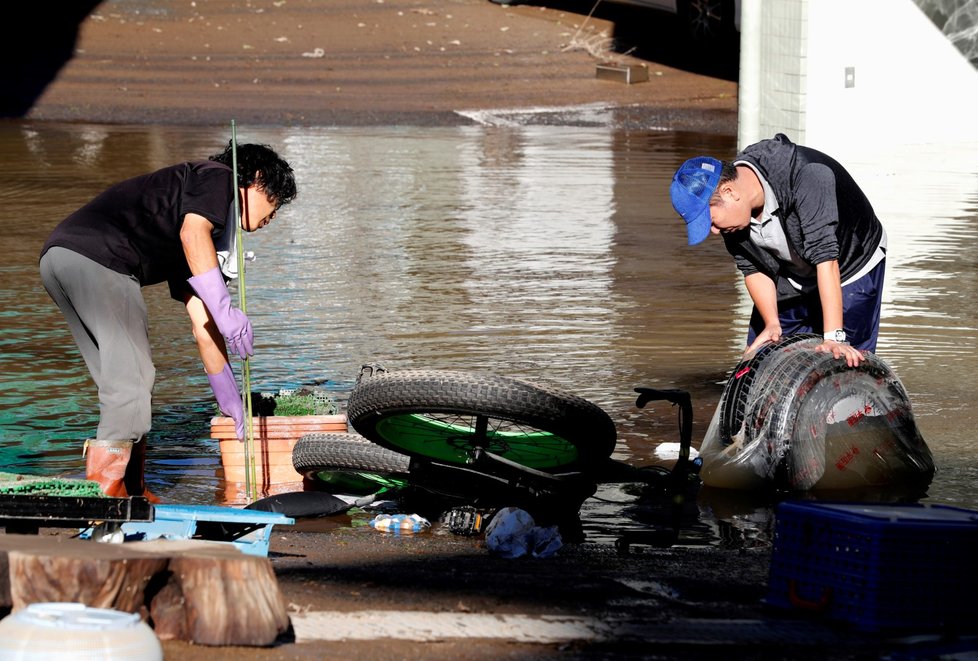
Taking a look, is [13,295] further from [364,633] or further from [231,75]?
[231,75]

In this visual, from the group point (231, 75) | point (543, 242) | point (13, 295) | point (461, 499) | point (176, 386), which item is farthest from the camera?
point (231, 75)

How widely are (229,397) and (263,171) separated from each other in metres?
1.14

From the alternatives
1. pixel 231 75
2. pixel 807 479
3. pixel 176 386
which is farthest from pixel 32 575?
pixel 231 75

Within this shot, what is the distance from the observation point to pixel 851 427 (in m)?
6.71

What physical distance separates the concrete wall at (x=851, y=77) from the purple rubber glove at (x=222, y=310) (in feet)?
38.0

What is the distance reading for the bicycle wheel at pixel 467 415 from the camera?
5781mm

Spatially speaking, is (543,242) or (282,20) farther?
(282,20)

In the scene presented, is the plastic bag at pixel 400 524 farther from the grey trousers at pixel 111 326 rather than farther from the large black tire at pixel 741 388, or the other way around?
the large black tire at pixel 741 388

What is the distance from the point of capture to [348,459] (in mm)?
6383

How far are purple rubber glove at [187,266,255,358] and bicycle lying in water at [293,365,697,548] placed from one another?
0.51m

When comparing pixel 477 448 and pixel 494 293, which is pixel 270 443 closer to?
pixel 477 448

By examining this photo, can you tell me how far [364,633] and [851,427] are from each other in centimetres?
302

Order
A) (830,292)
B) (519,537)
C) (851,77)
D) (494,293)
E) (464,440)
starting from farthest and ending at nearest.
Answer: (851,77), (494,293), (464,440), (830,292), (519,537)

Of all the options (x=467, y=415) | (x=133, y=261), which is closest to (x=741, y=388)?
(x=467, y=415)
